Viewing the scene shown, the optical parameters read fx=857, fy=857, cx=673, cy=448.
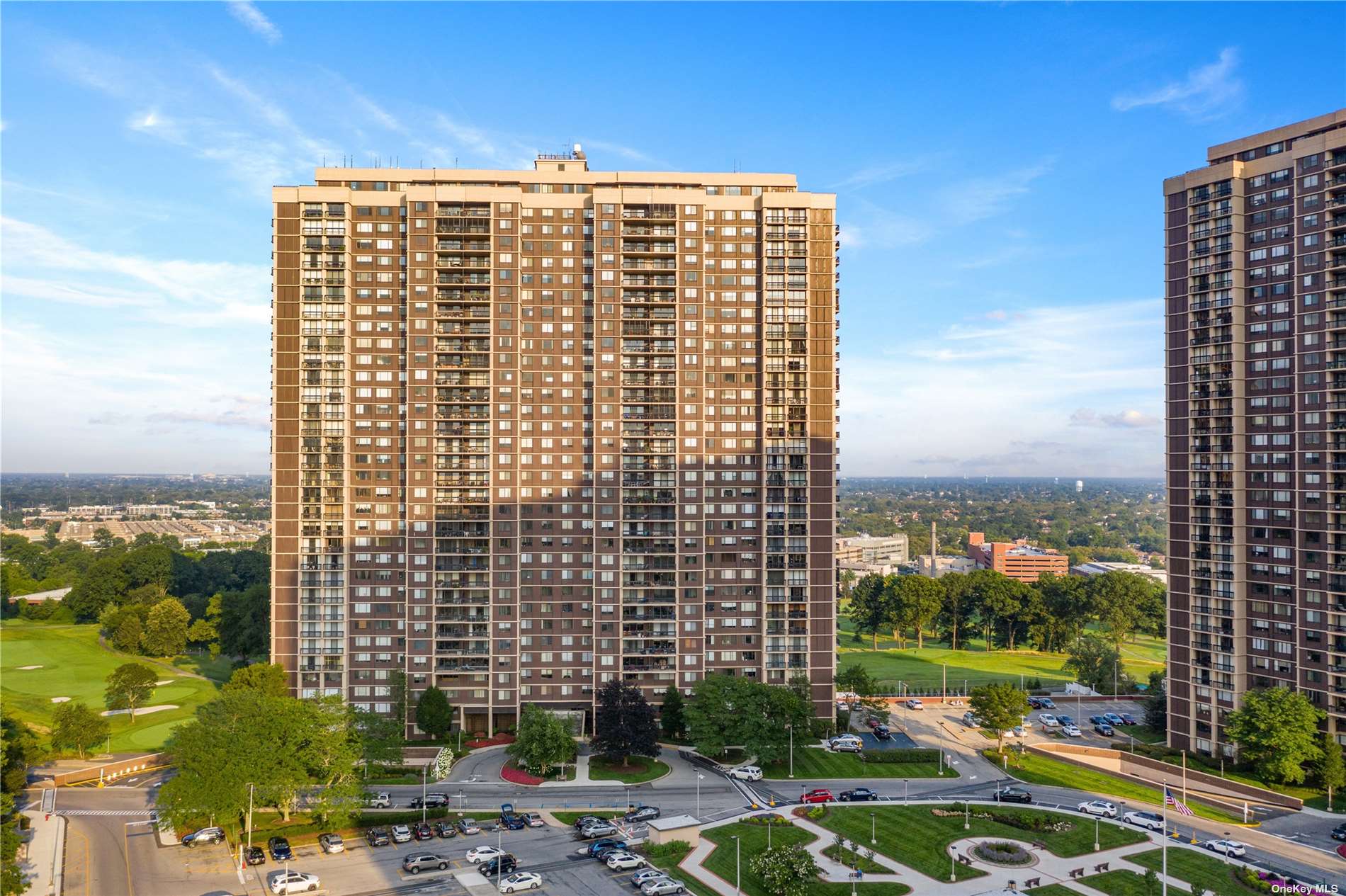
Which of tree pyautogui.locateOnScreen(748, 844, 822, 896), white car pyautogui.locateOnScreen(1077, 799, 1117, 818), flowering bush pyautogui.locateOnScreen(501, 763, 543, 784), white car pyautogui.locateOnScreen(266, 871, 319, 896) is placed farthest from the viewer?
flowering bush pyautogui.locateOnScreen(501, 763, 543, 784)

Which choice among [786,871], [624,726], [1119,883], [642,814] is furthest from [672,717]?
[1119,883]

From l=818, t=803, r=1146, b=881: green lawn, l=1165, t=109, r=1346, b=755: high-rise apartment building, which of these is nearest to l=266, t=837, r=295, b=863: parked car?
l=818, t=803, r=1146, b=881: green lawn

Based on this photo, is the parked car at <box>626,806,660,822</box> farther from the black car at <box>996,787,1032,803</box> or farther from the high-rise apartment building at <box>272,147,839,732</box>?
the black car at <box>996,787,1032,803</box>

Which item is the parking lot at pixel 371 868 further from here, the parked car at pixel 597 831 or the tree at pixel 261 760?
the tree at pixel 261 760

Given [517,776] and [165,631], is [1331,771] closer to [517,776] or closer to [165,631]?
[517,776]

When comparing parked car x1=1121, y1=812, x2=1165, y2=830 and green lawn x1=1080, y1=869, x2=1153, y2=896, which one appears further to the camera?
parked car x1=1121, y1=812, x2=1165, y2=830

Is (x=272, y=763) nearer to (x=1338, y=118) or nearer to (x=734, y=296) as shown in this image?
(x=734, y=296)
